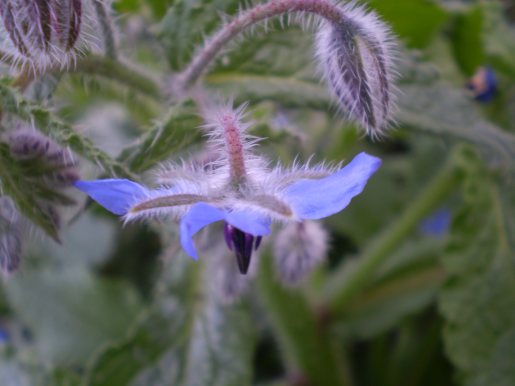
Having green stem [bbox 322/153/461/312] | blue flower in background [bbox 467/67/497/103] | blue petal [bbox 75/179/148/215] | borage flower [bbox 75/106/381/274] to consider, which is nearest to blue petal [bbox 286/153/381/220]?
borage flower [bbox 75/106/381/274]

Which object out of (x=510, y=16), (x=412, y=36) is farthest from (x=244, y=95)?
(x=510, y=16)

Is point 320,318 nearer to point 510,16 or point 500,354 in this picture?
point 500,354

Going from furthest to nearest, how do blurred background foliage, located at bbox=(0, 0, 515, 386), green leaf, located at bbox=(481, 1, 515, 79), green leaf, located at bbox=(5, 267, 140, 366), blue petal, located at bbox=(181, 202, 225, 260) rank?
green leaf, located at bbox=(5, 267, 140, 366)
green leaf, located at bbox=(481, 1, 515, 79)
blurred background foliage, located at bbox=(0, 0, 515, 386)
blue petal, located at bbox=(181, 202, 225, 260)

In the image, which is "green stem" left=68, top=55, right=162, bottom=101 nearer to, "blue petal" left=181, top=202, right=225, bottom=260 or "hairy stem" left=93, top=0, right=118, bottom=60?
"hairy stem" left=93, top=0, right=118, bottom=60

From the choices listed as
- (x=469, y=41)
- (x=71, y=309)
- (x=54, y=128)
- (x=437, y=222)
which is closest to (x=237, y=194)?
(x=54, y=128)

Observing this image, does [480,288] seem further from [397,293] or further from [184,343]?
[184,343]
